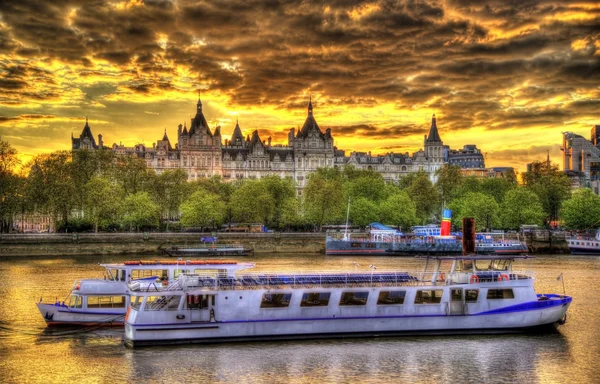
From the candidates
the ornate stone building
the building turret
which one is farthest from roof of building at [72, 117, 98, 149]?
the building turret

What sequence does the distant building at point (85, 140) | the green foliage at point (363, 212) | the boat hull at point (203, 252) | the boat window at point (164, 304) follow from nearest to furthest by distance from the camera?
the boat window at point (164, 304) < the boat hull at point (203, 252) < the green foliage at point (363, 212) < the distant building at point (85, 140)

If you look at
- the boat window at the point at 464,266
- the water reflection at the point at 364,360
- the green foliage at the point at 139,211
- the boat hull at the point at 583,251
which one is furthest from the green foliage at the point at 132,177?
the water reflection at the point at 364,360

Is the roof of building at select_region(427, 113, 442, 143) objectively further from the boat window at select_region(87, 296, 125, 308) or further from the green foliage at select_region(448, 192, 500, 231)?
the boat window at select_region(87, 296, 125, 308)

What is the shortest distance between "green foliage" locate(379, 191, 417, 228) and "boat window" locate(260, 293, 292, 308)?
76068 mm

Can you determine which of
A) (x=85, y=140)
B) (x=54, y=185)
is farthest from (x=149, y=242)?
(x=85, y=140)

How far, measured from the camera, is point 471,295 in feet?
113

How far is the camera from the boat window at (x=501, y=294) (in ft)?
113

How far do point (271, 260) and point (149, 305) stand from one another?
4417 cm

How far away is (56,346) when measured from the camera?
106ft

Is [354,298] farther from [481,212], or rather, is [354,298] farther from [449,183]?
[449,183]

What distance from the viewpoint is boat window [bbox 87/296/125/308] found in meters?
36.9

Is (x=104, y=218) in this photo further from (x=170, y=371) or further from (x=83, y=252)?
(x=170, y=371)

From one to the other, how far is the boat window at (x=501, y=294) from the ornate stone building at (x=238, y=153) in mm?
129190

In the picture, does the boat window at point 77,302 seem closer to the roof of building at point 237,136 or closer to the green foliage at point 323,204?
the green foliage at point 323,204
